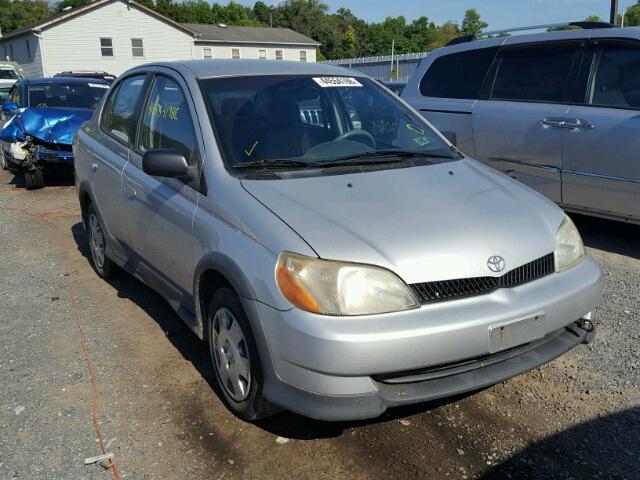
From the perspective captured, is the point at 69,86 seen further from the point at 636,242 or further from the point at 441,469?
the point at 441,469

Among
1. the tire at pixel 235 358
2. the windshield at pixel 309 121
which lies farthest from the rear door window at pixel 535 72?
the tire at pixel 235 358

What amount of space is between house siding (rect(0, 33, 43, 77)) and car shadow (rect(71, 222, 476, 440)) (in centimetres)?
3343

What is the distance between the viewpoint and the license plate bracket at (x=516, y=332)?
2.71 meters

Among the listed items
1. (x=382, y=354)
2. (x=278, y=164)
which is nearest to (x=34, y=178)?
(x=278, y=164)

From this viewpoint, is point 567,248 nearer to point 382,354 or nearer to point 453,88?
point 382,354

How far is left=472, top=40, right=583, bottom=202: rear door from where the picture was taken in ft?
19.3

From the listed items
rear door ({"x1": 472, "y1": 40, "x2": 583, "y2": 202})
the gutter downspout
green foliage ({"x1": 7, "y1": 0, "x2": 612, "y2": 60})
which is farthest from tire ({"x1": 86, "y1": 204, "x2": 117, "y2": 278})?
green foliage ({"x1": 7, "y1": 0, "x2": 612, "y2": 60})

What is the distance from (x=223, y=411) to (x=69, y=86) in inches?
373

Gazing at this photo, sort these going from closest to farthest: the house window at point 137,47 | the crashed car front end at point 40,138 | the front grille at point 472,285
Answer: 1. the front grille at point 472,285
2. the crashed car front end at point 40,138
3. the house window at point 137,47

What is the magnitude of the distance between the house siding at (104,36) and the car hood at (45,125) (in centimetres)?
2794

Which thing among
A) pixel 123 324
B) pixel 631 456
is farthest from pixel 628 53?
pixel 123 324

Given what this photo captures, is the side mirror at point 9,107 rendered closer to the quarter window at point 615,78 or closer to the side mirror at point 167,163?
the side mirror at point 167,163

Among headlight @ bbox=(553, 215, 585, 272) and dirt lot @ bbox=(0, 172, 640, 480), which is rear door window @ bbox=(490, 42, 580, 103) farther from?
headlight @ bbox=(553, 215, 585, 272)

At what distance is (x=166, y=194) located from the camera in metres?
3.72
